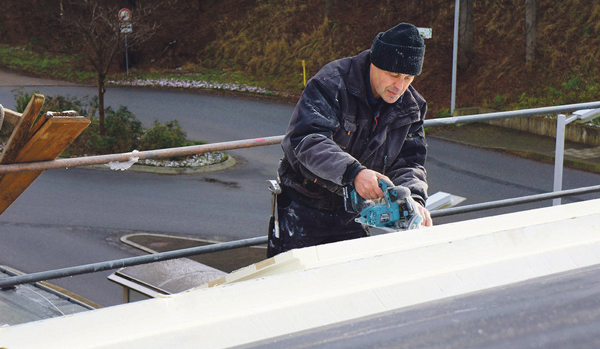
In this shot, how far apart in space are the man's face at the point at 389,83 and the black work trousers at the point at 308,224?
1.92ft

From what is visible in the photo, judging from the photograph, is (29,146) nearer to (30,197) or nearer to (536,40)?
(30,197)

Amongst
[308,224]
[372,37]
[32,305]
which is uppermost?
[372,37]

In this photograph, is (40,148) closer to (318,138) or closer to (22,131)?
(22,131)

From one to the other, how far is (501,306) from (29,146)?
2.60 meters

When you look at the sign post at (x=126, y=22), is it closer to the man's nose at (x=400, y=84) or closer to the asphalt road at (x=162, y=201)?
the asphalt road at (x=162, y=201)

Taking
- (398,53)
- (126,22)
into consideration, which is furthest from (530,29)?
(398,53)

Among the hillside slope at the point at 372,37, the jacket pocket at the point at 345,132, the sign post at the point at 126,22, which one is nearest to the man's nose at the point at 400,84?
the jacket pocket at the point at 345,132

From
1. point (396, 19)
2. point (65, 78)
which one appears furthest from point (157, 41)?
point (396, 19)

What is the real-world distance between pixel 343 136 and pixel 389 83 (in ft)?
1.00

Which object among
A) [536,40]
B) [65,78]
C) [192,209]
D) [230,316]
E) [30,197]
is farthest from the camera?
[65,78]

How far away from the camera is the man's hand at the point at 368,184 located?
297 cm

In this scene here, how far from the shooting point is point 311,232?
3648 millimetres

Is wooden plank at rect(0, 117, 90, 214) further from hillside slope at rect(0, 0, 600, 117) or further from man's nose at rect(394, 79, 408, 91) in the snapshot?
hillside slope at rect(0, 0, 600, 117)

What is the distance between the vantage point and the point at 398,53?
3248mm
